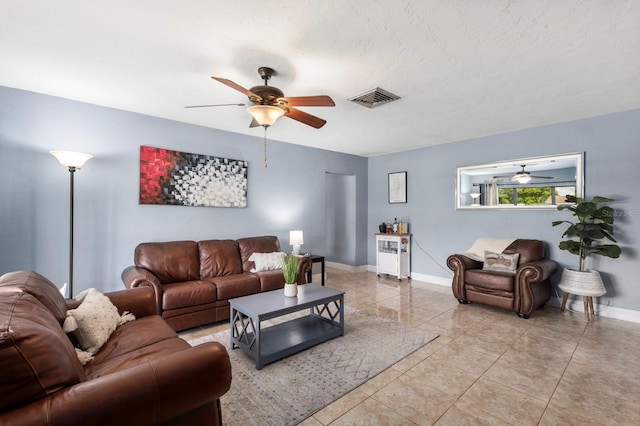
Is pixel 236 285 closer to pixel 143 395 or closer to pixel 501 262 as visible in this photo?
pixel 143 395

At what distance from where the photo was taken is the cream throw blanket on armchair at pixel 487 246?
4309mm

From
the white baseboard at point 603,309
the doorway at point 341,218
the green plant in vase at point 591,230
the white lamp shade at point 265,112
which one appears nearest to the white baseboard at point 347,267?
the doorway at point 341,218

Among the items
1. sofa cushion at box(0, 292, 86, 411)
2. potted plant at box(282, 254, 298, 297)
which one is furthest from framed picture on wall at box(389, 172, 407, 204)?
sofa cushion at box(0, 292, 86, 411)

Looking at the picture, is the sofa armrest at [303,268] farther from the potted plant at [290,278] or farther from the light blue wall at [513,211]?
the light blue wall at [513,211]

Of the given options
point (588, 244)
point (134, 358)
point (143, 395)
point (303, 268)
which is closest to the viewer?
point (143, 395)

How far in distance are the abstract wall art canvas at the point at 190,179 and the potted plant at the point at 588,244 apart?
452 centimetres

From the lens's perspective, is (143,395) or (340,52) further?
(340,52)

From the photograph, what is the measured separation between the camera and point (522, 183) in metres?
4.43

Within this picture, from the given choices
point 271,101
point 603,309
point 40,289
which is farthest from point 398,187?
point 40,289

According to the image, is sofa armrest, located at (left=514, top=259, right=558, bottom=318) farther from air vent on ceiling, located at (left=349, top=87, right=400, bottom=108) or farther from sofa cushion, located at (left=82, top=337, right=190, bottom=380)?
sofa cushion, located at (left=82, top=337, right=190, bottom=380)

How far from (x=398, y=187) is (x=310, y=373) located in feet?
14.6

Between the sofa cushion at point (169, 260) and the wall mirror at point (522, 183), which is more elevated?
the wall mirror at point (522, 183)

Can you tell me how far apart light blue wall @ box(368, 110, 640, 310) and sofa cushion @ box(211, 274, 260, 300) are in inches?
133

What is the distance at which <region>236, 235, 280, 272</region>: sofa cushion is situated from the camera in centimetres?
418
